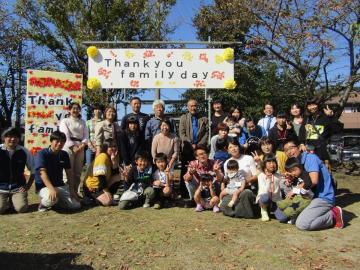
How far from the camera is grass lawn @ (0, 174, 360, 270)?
4.20m

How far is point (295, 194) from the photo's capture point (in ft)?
18.7

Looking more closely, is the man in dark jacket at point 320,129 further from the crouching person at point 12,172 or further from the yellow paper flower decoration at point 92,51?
the crouching person at point 12,172

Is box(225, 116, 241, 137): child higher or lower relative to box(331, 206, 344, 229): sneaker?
higher

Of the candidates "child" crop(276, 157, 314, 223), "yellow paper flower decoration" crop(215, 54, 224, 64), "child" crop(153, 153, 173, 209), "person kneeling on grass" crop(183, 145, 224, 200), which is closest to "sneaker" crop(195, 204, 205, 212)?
"person kneeling on grass" crop(183, 145, 224, 200)

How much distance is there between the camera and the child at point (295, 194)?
557 cm

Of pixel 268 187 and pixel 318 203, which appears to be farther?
pixel 268 187

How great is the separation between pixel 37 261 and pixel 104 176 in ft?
8.55

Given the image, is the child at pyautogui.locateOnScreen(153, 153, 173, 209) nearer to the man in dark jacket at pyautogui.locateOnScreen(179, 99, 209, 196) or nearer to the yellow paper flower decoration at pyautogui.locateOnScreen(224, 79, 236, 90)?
the man in dark jacket at pyautogui.locateOnScreen(179, 99, 209, 196)

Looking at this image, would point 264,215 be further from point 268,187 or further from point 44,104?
point 44,104

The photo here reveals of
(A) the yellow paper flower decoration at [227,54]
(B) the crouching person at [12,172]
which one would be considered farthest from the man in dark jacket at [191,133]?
(B) the crouching person at [12,172]

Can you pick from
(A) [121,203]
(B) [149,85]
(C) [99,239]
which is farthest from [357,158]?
(C) [99,239]

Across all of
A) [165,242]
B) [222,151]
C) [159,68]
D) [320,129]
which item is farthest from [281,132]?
[165,242]

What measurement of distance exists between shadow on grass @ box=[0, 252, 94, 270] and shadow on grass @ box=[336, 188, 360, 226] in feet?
12.5

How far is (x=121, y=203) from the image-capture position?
255 inches
